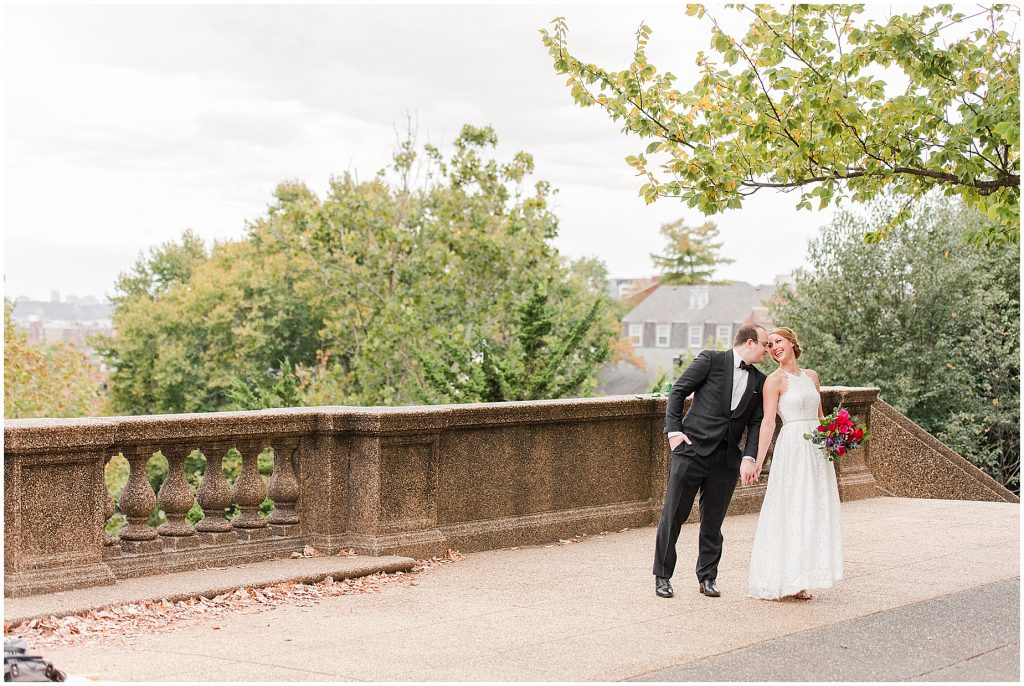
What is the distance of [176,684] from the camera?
5531 millimetres

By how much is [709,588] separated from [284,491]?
315 centimetres

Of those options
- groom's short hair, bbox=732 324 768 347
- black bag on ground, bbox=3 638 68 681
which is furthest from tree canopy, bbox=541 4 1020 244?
black bag on ground, bbox=3 638 68 681

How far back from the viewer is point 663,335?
9306 cm

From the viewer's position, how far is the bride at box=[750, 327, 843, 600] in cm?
794

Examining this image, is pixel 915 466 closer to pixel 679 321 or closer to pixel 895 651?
pixel 895 651

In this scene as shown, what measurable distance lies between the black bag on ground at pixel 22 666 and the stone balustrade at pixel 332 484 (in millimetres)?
2223

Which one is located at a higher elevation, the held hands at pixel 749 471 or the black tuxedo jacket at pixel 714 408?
the black tuxedo jacket at pixel 714 408

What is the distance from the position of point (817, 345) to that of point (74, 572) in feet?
83.8

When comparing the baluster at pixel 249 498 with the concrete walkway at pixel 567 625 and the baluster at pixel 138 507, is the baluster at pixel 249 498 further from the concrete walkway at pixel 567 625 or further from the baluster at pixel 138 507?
the concrete walkway at pixel 567 625

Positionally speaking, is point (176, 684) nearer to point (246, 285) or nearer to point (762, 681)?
point (762, 681)

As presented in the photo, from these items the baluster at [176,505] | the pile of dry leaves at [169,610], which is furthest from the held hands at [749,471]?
the baluster at [176,505]

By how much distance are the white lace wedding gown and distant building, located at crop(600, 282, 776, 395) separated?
72290mm

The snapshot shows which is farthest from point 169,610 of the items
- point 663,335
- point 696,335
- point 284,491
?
point 663,335

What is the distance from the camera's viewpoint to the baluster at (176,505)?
8.35 metres
